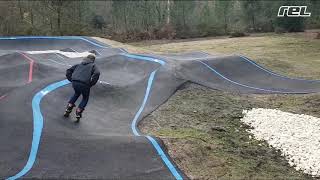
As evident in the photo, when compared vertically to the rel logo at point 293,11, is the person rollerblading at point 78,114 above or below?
below

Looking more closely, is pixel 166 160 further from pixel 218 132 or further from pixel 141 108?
pixel 141 108

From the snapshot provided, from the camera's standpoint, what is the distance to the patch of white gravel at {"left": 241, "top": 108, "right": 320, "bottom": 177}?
365 inches

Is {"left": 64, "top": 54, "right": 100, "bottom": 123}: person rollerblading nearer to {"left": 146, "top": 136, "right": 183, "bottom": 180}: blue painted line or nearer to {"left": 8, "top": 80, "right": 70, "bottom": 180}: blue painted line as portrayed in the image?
{"left": 8, "top": 80, "right": 70, "bottom": 180}: blue painted line

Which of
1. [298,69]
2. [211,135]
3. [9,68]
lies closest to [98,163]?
[211,135]

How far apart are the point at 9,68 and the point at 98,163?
664 centimetres

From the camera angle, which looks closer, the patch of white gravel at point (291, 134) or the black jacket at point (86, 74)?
the patch of white gravel at point (291, 134)

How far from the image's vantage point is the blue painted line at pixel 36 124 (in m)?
7.78

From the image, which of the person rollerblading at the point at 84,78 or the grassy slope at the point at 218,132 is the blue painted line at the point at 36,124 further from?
the grassy slope at the point at 218,132

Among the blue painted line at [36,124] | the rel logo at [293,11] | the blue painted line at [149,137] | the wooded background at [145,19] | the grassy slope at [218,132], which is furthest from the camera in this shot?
the rel logo at [293,11]

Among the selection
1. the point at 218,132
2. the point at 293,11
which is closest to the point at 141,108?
the point at 218,132

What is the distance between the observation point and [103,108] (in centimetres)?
1192

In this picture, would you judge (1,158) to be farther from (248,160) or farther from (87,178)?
(248,160)

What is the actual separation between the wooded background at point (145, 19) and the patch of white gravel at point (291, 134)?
72.4 feet

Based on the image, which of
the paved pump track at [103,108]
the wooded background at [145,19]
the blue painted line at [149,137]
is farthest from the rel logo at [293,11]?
the blue painted line at [149,137]
